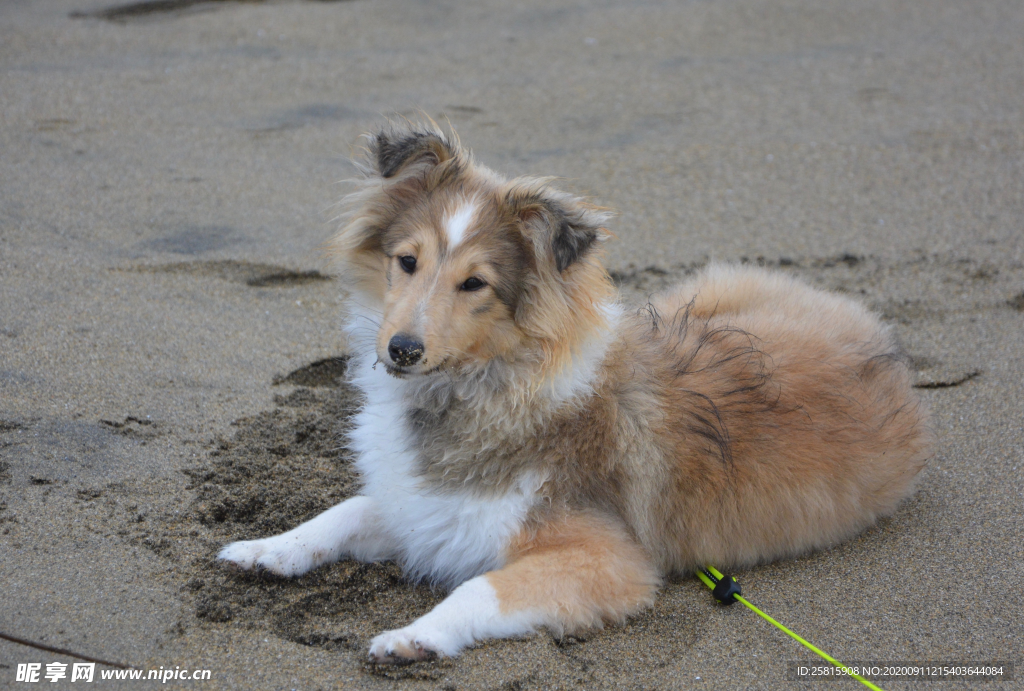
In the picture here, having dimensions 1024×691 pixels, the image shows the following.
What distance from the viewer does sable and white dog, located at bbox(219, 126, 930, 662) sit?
119 inches

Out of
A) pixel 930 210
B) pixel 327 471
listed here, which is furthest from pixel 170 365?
pixel 930 210

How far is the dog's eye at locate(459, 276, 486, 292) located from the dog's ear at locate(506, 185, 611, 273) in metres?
0.25

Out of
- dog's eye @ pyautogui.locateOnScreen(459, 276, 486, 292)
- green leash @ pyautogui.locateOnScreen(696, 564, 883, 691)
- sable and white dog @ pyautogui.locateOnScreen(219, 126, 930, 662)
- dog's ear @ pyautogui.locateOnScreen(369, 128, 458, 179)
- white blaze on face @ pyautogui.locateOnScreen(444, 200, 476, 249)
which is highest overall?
dog's ear @ pyautogui.locateOnScreen(369, 128, 458, 179)

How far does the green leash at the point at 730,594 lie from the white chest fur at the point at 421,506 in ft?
2.59

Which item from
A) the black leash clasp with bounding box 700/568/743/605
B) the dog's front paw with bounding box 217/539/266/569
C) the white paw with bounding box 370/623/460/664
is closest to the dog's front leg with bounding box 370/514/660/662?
the white paw with bounding box 370/623/460/664

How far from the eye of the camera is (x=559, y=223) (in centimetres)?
304

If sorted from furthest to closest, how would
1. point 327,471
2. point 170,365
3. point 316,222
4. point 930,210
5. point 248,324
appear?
1. point 930,210
2. point 316,222
3. point 248,324
4. point 170,365
5. point 327,471

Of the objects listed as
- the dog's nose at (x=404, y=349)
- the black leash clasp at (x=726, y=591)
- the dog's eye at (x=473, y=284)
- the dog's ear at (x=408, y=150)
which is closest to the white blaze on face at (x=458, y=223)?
the dog's eye at (x=473, y=284)

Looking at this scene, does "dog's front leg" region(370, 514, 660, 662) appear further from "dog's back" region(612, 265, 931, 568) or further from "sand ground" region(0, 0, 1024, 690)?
"dog's back" region(612, 265, 931, 568)

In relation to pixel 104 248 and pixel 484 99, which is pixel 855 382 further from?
pixel 484 99

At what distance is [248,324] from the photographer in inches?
183

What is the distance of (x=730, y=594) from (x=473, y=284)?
149cm

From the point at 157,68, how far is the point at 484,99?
2.86 m

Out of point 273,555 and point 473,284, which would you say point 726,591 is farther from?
point 273,555
